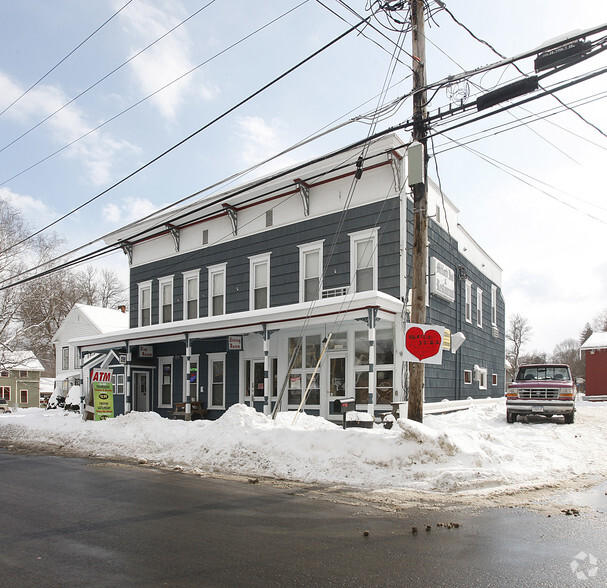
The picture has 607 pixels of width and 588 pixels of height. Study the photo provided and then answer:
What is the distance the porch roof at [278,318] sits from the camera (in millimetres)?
14633

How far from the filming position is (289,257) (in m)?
19.2

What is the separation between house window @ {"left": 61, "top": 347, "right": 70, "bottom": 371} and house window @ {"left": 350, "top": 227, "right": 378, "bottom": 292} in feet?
107

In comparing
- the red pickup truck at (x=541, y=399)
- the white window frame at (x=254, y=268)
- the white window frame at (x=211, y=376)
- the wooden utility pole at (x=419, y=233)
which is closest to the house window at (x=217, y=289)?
the white window frame at (x=254, y=268)

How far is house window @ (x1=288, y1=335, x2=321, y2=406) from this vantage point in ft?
58.8

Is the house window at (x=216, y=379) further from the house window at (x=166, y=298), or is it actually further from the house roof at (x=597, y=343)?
the house roof at (x=597, y=343)

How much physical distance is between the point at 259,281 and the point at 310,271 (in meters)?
2.49

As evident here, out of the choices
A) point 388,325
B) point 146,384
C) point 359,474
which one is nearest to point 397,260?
point 388,325

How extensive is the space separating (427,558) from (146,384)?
20778 millimetres

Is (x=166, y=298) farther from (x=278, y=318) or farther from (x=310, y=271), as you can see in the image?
(x=278, y=318)

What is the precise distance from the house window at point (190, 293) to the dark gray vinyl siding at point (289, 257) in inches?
11.2

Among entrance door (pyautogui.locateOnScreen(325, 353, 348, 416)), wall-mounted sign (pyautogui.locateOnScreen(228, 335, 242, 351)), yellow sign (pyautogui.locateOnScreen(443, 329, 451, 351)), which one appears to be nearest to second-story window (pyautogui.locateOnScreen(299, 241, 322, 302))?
entrance door (pyautogui.locateOnScreen(325, 353, 348, 416))

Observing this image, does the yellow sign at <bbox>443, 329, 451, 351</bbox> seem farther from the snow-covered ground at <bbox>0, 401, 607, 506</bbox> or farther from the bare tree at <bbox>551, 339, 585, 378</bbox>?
the bare tree at <bbox>551, 339, 585, 378</bbox>

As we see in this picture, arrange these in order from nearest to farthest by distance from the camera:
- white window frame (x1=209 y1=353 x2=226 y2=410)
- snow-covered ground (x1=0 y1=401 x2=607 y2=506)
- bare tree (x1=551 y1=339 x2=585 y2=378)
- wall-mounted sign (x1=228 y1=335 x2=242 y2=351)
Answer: snow-covered ground (x1=0 y1=401 x2=607 y2=506) → wall-mounted sign (x1=228 y1=335 x2=242 y2=351) → white window frame (x1=209 y1=353 x2=226 y2=410) → bare tree (x1=551 y1=339 x2=585 y2=378)

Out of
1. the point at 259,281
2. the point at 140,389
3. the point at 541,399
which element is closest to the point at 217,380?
the point at 259,281
